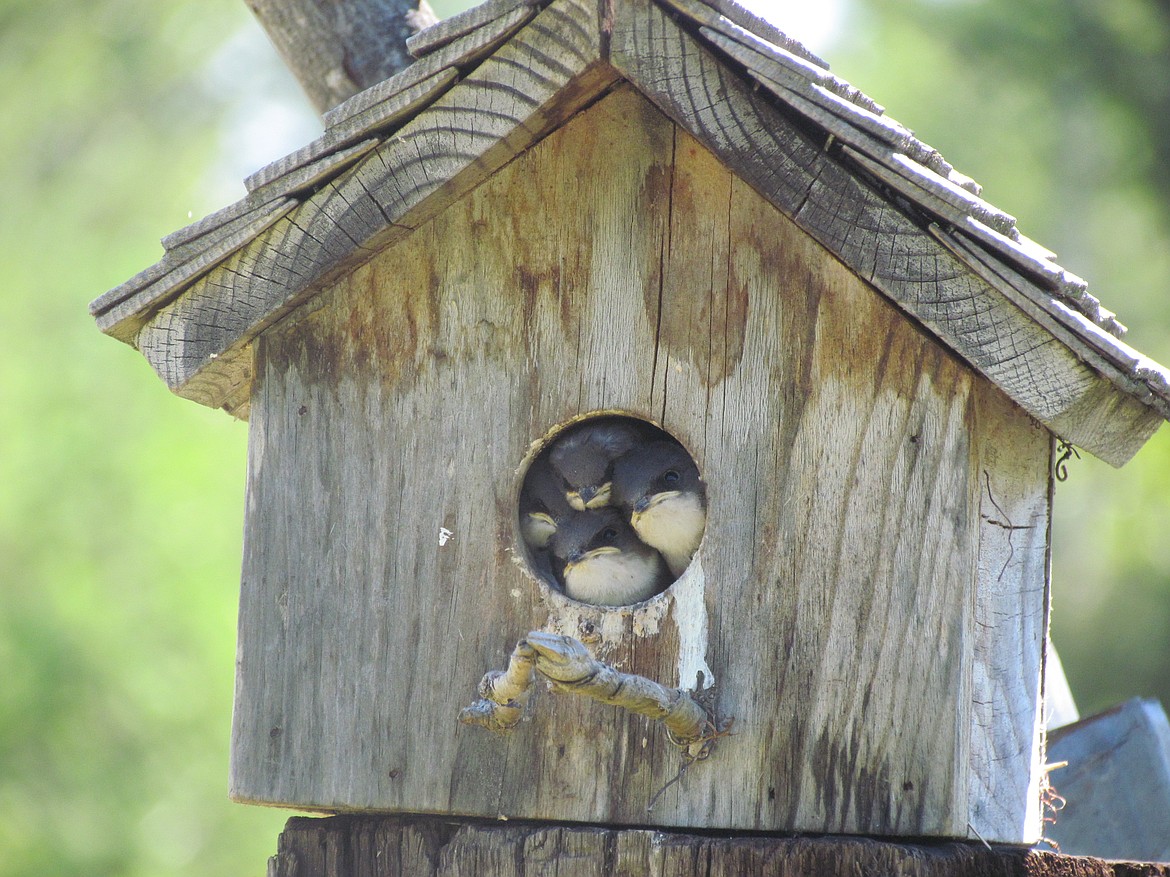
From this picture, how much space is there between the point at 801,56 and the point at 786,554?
96 centimetres

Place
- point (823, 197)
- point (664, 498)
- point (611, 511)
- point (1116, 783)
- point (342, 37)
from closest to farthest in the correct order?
1. point (823, 197)
2. point (664, 498)
3. point (611, 511)
4. point (1116, 783)
5. point (342, 37)

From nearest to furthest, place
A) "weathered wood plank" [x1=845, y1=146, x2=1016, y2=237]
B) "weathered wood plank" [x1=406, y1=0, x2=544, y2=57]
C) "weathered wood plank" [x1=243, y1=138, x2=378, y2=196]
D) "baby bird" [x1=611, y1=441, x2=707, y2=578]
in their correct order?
"weathered wood plank" [x1=845, y1=146, x2=1016, y2=237] < "weathered wood plank" [x1=406, y1=0, x2=544, y2=57] < "weathered wood plank" [x1=243, y1=138, x2=378, y2=196] < "baby bird" [x1=611, y1=441, x2=707, y2=578]

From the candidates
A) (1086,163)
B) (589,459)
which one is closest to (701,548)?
(589,459)

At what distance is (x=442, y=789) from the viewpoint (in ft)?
9.93

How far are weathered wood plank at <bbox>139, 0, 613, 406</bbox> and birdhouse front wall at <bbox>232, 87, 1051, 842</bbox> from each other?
0.41 feet

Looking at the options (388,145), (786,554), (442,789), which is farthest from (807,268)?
(442,789)

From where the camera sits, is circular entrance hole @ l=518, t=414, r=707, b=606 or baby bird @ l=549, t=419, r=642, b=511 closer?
circular entrance hole @ l=518, t=414, r=707, b=606

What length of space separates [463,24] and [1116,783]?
2541 millimetres

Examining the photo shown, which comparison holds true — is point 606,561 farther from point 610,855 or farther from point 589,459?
point 610,855

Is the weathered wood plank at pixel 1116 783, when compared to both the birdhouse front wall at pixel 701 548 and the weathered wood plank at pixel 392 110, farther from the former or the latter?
the weathered wood plank at pixel 392 110

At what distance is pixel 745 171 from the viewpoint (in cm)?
279

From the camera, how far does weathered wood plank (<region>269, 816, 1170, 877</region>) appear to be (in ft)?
8.85

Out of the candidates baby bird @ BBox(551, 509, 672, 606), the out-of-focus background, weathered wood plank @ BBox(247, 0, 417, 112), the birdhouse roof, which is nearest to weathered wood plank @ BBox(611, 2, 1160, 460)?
the birdhouse roof

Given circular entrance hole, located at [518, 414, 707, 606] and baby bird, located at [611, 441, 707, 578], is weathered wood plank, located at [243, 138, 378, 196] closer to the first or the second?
circular entrance hole, located at [518, 414, 707, 606]
